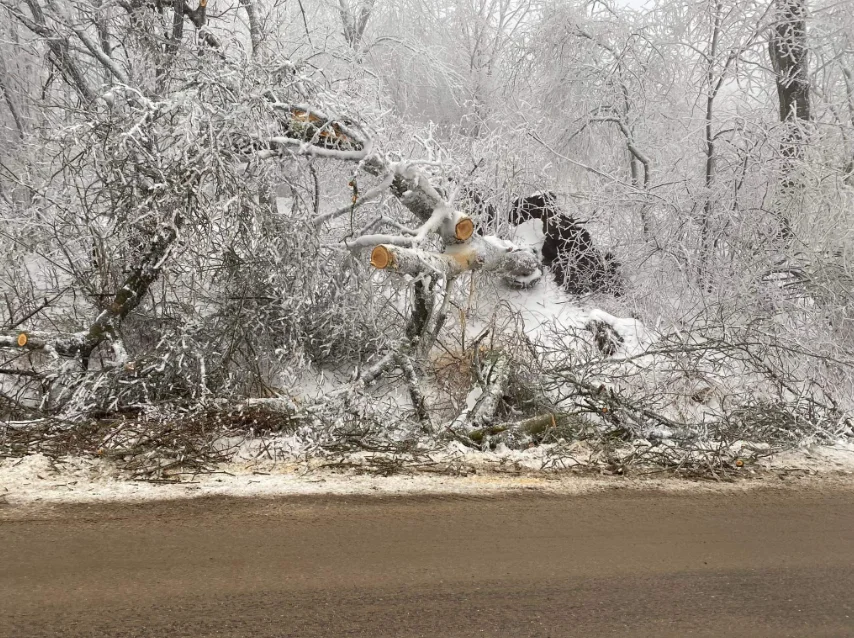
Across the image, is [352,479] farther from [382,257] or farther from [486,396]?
[382,257]

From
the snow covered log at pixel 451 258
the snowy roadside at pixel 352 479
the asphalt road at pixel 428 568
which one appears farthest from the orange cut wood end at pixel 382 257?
the asphalt road at pixel 428 568

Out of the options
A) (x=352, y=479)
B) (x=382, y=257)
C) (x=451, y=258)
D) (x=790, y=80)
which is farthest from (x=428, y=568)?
(x=790, y=80)

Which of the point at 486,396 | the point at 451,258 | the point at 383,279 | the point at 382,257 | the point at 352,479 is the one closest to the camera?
the point at 352,479

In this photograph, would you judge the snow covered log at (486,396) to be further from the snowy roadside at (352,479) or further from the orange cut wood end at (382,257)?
the orange cut wood end at (382,257)

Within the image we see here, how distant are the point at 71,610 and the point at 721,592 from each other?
3067mm

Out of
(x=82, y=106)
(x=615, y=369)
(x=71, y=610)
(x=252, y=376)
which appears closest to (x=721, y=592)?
(x=71, y=610)

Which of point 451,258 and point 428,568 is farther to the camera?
point 451,258

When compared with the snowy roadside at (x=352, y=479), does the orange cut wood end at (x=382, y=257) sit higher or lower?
higher

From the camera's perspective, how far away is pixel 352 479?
14.5ft

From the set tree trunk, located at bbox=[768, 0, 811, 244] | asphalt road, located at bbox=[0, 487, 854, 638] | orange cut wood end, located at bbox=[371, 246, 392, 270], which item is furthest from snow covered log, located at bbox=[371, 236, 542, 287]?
tree trunk, located at bbox=[768, 0, 811, 244]

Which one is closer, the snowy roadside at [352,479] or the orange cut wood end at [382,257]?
the snowy roadside at [352,479]

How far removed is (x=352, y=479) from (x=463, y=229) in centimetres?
329

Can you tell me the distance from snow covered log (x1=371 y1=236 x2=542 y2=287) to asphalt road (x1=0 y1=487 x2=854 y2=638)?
94.5 inches

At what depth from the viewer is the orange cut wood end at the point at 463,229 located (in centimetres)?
675
